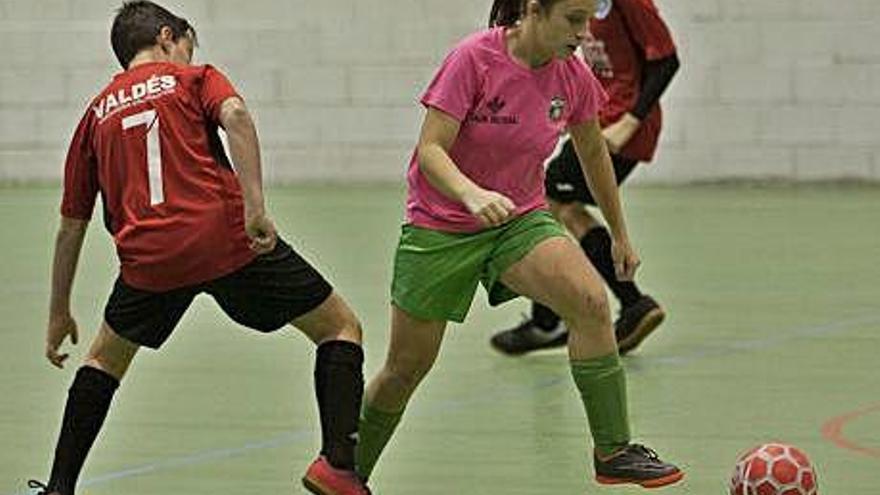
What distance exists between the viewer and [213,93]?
6074 millimetres

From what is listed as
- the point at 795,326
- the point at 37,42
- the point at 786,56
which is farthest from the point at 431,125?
the point at 37,42

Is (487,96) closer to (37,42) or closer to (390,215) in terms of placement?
(390,215)

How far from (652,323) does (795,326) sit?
118cm

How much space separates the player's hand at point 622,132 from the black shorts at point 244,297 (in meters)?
3.33

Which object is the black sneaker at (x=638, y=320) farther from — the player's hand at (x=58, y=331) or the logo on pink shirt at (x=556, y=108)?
the player's hand at (x=58, y=331)

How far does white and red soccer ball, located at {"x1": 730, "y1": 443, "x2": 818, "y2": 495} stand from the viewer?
241 inches

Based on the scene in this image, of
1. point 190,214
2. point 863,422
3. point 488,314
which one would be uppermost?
point 190,214

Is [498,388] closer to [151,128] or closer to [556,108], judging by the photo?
[556,108]

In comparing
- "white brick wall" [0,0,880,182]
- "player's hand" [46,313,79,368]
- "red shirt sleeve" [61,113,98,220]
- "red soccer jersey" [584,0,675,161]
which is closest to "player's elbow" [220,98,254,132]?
"red shirt sleeve" [61,113,98,220]

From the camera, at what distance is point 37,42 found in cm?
1797

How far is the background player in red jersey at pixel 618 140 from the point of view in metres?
9.44

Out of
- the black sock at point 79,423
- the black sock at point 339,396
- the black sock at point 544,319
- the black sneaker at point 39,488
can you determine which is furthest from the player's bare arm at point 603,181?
the black sock at point 544,319

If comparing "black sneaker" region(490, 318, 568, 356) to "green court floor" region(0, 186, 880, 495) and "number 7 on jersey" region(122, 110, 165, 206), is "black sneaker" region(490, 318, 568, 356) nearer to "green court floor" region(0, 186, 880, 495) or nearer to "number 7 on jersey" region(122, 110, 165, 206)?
"green court floor" region(0, 186, 880, 495)

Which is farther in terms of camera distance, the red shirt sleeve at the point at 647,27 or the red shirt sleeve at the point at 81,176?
the red shirt sleeve at the point at 647,27
